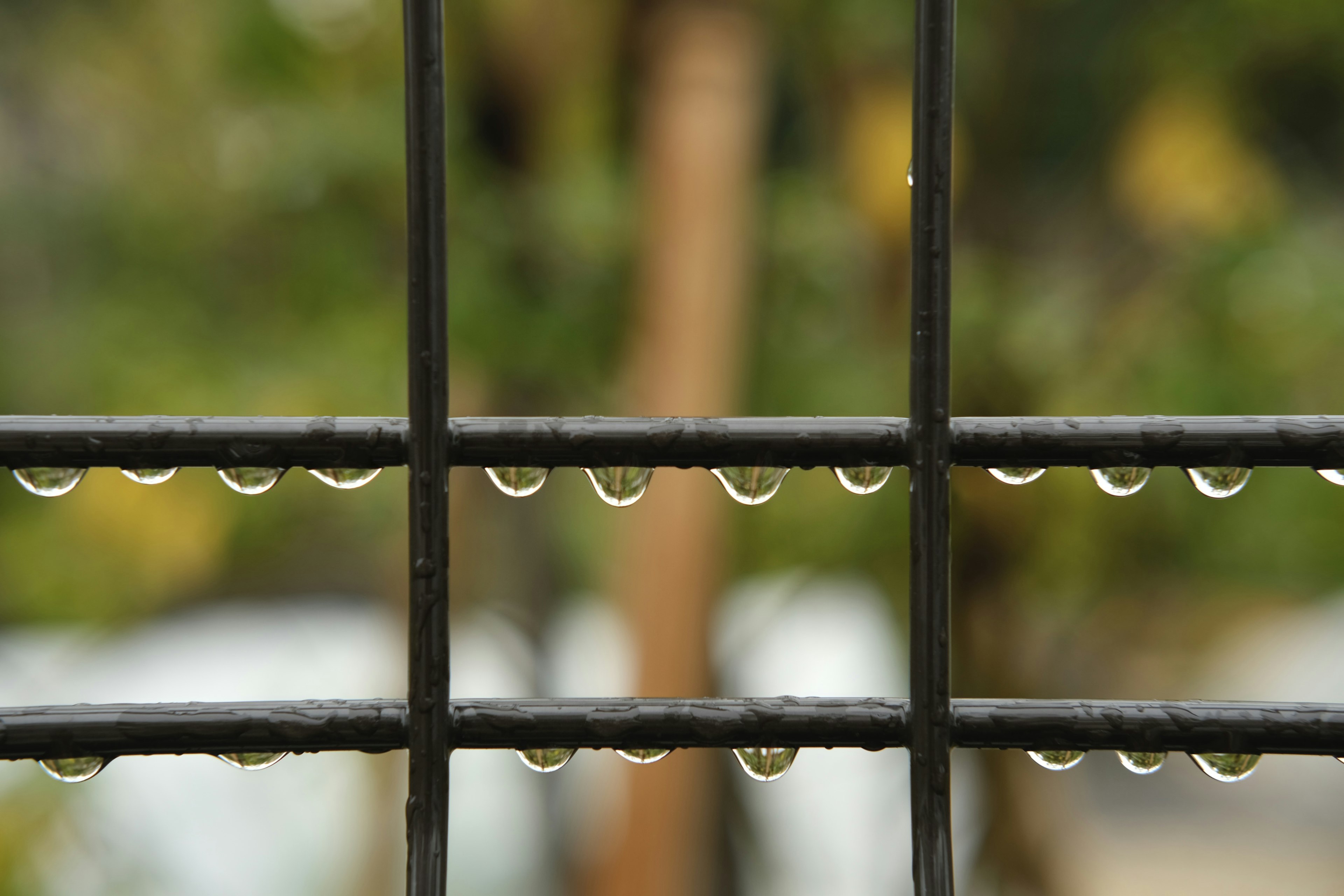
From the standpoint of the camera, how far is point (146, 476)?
11.4 inches

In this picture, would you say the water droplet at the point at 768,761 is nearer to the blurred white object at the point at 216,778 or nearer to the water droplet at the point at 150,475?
the water droplet at the point at 150,475

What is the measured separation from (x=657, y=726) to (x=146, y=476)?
0.18 metres

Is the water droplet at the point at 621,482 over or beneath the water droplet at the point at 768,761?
over

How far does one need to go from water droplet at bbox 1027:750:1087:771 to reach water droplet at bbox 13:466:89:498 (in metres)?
0.31

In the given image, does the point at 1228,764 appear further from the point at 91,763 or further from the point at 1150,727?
the point at 91,763

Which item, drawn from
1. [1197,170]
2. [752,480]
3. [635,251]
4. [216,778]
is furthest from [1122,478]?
[216,778]

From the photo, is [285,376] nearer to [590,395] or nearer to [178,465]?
[590,395]

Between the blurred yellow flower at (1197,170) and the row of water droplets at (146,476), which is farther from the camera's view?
the blurred yellow flower at (1197,170)

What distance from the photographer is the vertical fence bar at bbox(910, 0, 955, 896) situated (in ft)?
0.90

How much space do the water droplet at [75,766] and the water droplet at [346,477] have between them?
0.36 feet

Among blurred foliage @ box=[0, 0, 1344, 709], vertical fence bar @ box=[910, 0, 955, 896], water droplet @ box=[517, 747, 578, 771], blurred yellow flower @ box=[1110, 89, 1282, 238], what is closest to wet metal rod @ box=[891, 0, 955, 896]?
vertical fence bar @ box=[910, 0, 955, 896]

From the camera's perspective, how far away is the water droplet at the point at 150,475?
0.28 m

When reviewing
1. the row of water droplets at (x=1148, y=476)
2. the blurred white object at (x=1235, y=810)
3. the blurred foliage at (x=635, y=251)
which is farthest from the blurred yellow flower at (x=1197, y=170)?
the row of water droplets at (x=1148, y=476)

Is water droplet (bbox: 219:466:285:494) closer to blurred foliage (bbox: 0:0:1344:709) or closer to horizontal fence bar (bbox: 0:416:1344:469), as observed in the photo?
horizontal fence bar (bbox: 0:416:1344:469)
